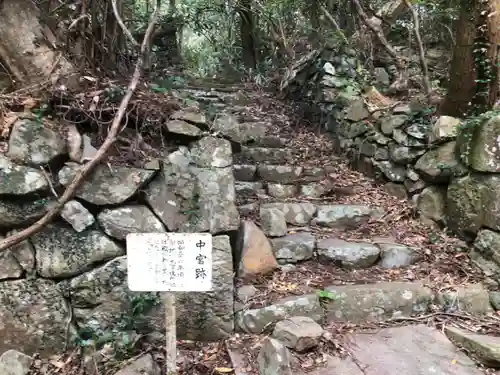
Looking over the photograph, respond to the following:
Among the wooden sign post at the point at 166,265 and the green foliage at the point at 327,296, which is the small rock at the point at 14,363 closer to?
the wooden sign post at the point at 166,265

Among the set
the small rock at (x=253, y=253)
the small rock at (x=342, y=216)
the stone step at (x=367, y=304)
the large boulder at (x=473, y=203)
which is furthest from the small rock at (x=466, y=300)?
the small rock at (x=253, y=253)

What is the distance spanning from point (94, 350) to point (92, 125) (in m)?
1.52

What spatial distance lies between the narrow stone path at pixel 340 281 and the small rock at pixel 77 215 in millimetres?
1183

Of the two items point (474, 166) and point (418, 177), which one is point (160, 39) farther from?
point (474, 166)

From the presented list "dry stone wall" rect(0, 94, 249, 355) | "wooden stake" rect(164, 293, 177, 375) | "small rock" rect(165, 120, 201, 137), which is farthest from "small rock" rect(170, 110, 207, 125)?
"wooden stake" rect(164, 293, 177, 375)

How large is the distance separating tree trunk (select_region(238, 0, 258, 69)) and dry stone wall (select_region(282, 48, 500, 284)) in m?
3.82

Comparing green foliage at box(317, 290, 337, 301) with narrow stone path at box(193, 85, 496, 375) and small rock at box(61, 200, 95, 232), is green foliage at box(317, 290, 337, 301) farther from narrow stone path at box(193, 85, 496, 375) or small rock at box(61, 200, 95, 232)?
small rock at box(61, 200, 95, 232)

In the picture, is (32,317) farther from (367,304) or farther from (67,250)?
(367,304)

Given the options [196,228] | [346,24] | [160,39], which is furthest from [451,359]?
[160,39]

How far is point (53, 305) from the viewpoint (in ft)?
9.42

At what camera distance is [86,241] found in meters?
2.90

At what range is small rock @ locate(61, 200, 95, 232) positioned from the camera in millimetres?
2843

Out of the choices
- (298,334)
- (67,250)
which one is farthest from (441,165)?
(67,250)

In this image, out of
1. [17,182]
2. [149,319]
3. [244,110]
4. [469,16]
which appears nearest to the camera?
[17,182]
